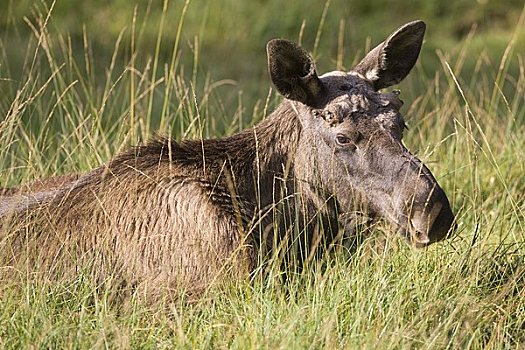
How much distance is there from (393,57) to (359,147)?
2.50ft

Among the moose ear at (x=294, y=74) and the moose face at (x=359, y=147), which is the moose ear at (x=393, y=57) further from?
the moose ear at (x=294, y=74)

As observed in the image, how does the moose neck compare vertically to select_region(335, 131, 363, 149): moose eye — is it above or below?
below

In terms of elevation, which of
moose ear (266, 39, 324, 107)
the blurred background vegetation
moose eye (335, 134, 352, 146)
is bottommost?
the blurred background vegetation

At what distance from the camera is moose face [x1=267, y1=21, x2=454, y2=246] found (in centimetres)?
503

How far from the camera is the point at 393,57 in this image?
5.84 meters

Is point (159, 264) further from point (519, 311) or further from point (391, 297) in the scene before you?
point (519, 311)

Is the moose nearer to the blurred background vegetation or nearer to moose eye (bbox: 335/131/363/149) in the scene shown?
moose eye (bbox: 335/131/363/149)

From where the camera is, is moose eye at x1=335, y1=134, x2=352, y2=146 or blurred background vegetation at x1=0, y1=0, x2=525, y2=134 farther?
blurred background vegetation at x1=0, y1=0, x2=525, y2=134

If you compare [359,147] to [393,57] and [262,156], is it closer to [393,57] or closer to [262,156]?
[262,156]

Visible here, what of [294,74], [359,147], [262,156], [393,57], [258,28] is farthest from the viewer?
[258,28]

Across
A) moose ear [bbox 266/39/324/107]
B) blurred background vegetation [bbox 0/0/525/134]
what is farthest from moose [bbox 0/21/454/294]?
blurred background vegetation [bbox 0/0/525/134]

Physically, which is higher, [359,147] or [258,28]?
[359,147]

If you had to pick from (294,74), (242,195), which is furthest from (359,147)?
(242,195)

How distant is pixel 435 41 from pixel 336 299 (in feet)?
29.8
